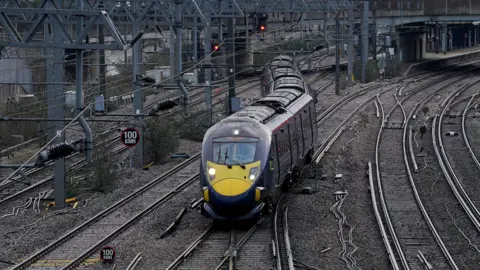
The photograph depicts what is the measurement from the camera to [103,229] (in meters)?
17.3

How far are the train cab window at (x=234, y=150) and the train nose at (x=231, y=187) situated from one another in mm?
413

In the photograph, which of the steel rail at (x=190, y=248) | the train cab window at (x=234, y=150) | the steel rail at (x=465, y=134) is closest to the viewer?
the steel rail at (x=190, y=248)

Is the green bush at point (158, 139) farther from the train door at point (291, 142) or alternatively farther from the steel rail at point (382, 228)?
the train door at point (291, 142)

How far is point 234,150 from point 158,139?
935cm

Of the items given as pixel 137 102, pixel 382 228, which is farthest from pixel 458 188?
pixel 137 102

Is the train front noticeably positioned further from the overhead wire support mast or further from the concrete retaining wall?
the concrete retaining wall

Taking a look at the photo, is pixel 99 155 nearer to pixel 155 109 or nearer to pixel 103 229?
pixel 155 109

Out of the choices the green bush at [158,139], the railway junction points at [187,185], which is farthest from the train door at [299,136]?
the green bush at [158,139]

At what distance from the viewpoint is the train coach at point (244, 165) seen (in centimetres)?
1653

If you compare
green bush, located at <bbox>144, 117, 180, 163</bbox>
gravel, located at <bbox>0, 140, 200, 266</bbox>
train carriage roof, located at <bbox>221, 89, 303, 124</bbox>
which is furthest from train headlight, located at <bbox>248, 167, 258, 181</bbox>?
green bush, located at <bbox>144, 117, 180, 163</bbox>

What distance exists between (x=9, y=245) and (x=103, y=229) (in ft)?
6.28

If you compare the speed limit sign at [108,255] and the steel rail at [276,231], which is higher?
the speed limit sign at [108,255]

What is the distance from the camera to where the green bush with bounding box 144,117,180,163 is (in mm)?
→ 26047

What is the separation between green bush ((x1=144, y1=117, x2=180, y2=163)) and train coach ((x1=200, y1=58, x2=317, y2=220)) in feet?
23.1
